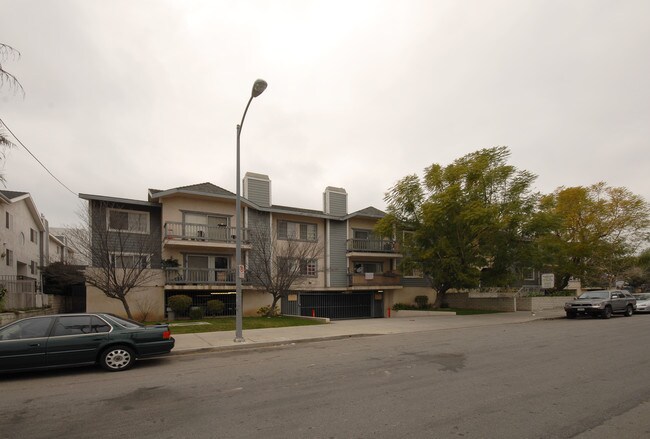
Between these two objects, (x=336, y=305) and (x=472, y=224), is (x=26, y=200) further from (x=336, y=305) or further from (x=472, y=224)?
(x=472, y=224)

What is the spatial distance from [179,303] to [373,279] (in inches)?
526

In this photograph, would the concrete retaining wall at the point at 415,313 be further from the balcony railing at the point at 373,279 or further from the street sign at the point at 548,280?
the street sign at the point at 548,280

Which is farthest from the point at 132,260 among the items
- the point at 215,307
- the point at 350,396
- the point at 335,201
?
the point at 350,396

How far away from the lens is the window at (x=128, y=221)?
1903 cm

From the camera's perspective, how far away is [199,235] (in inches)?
917

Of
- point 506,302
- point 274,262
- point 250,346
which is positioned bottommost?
point 506,302

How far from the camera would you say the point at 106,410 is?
614cm

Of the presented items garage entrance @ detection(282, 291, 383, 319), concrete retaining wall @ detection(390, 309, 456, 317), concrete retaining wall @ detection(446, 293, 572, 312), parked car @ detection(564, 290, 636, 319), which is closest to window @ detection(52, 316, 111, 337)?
garage entrance @ detection(282, 291, 383, 319)

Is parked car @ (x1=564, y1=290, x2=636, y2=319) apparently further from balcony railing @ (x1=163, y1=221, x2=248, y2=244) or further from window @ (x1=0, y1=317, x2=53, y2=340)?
window @ (x1=0, y1=317, x2=53, y2=340)

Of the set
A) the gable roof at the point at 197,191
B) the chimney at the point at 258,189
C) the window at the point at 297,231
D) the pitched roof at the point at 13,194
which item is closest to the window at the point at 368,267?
the window at the point at 297,231

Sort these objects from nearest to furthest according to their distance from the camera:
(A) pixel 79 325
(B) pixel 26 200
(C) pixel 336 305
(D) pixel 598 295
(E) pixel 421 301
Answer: (A) pixel 79 325 → (D) pixel 598 295 → (B) pixel 26 200 → (C) pixel 336 305 → (E) pixel 421 301

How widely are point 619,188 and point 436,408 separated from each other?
37.3 metres

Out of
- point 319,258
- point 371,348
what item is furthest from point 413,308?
point 371,348

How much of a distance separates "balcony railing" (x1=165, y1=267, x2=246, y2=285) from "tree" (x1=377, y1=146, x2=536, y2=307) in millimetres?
11192
